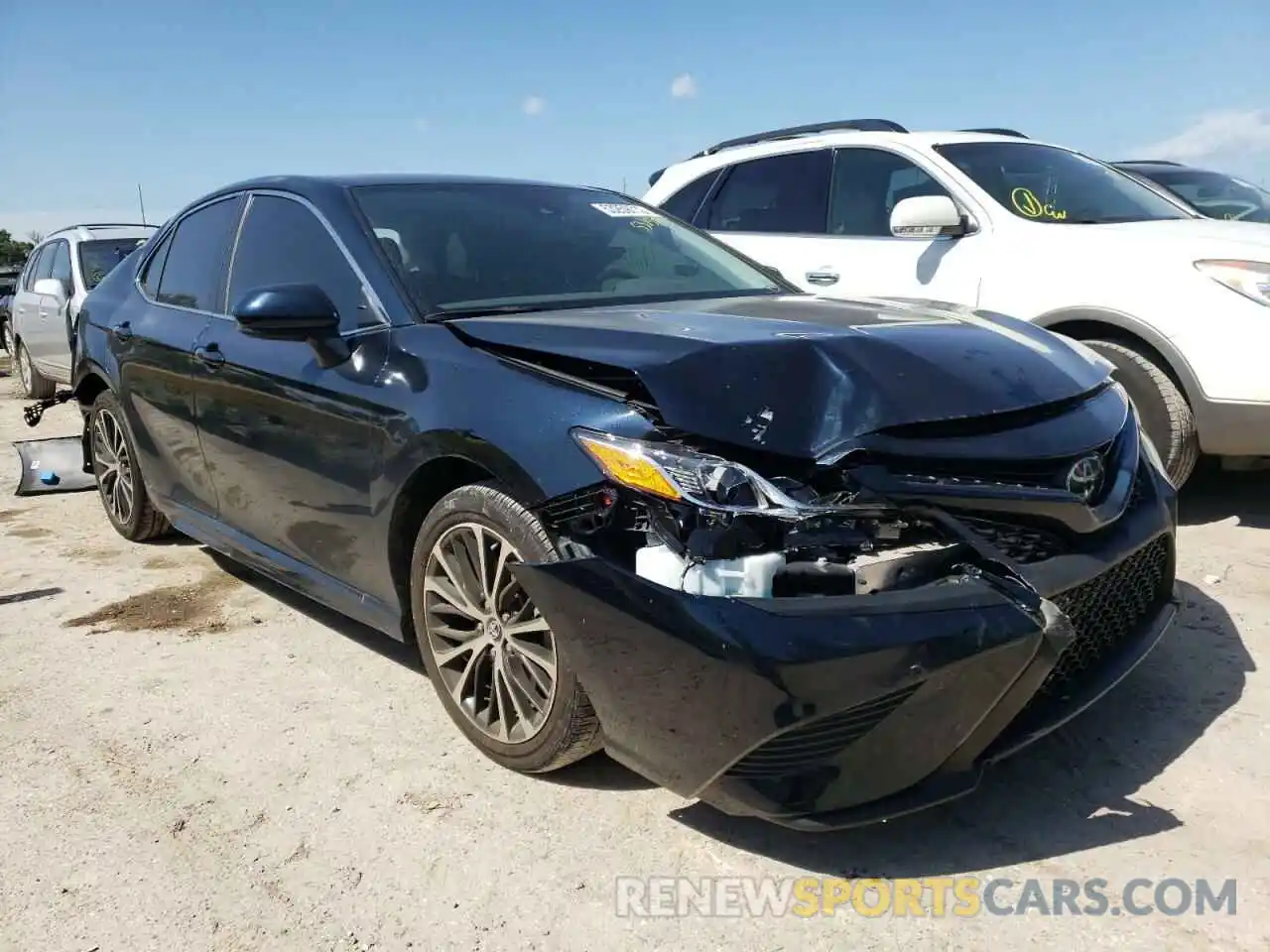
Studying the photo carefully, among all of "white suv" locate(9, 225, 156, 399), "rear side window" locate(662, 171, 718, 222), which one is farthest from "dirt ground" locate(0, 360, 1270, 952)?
"white suv" locate(9, 225, 156, 399)

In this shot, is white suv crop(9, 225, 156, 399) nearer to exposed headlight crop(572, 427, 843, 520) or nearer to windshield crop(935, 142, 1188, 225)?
windshield crop(935, 142, 1188, 225)

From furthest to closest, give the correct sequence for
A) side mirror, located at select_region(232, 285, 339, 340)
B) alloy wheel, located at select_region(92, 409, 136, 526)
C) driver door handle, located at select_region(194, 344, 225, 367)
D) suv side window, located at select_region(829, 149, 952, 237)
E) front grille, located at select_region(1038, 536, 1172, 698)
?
1. suv side window, located at select_region(829, 149, 952, 237)
2. alloy wheel, located at select_region(92, 409, 136, 526)
3. driver door handle, located at select_region(194, 344, 225, 367)
4. side mirror, located at select_region(232, 285, 339, 340)
5. front grille, located at select_region(1038, 536, 1172, 698)

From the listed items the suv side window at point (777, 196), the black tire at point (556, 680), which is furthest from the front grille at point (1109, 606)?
the suv side window at point (777, 196)

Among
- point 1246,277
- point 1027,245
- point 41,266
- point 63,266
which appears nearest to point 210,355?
point 1027,245

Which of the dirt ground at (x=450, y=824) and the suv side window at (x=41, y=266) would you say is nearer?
the dirt ground at (x=450, y=824)

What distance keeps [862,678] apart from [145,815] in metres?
1.90

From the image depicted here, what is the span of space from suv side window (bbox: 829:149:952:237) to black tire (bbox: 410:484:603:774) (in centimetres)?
360

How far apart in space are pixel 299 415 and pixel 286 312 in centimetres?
41

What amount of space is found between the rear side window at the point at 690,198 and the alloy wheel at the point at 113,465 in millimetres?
3419

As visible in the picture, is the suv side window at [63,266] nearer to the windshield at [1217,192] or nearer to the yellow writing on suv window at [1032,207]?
the yellow writing on suv window at [1032,207]

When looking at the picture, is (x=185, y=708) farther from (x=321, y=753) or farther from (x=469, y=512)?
(x=469, y=512)

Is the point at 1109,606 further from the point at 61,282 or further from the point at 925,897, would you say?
the point at 61,282

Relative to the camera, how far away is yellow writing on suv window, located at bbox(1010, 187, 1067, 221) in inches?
200

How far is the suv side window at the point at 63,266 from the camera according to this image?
9.38 meters
